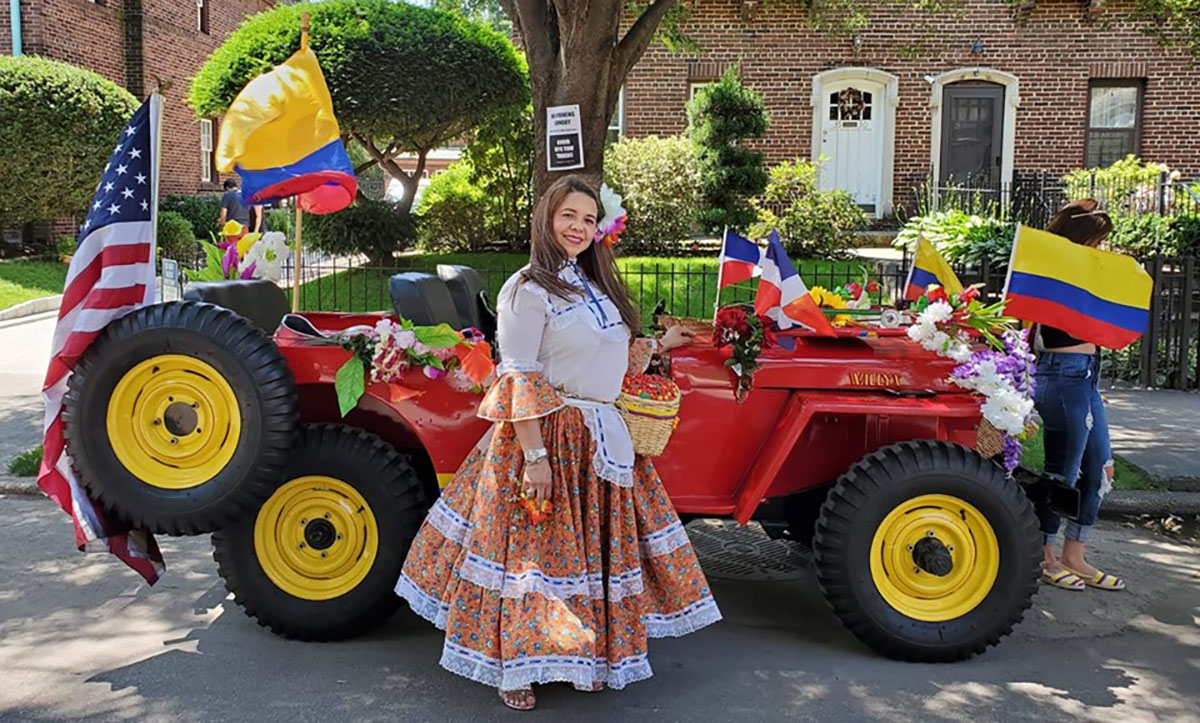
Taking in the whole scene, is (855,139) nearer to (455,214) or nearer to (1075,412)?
(455,214)

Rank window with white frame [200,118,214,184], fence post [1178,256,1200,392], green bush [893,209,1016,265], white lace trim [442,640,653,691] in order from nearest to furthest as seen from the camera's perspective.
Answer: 1. white lace trim [442,640,653,691]
2. fence post [1178,256,1200,392]
3. green bush [893,209,1016,265]
4. window with white frame [200,118,214,184]

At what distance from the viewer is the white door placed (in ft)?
61.4

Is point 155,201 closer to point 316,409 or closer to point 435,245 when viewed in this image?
point 316,409

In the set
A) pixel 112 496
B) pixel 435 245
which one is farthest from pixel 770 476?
pixel 435 245

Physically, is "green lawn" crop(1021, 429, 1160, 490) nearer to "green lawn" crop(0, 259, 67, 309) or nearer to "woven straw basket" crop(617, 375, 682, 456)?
"woven straw basket" crop(617, 375, 682, 456)

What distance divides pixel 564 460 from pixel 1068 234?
2.78m

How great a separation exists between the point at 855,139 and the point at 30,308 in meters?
13.3

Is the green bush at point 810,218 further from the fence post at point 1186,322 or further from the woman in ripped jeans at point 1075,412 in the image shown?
the woman in ripped jeans at point 1075,412

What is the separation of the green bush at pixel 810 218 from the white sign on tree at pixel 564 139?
7954mm

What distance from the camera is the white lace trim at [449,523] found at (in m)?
3.91

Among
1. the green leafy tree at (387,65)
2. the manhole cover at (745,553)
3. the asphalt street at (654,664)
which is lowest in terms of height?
the asphalt street at (654,664)


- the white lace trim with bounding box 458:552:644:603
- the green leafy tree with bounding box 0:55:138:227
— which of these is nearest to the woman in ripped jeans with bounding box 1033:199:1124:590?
the white lace trim with bounding box 458:552:644:603

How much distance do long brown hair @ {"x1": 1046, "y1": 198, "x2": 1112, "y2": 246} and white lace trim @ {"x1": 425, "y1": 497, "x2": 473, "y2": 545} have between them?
3.13m

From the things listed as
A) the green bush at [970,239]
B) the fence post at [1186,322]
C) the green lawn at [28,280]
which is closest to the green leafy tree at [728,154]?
the green bush at [970,239]
